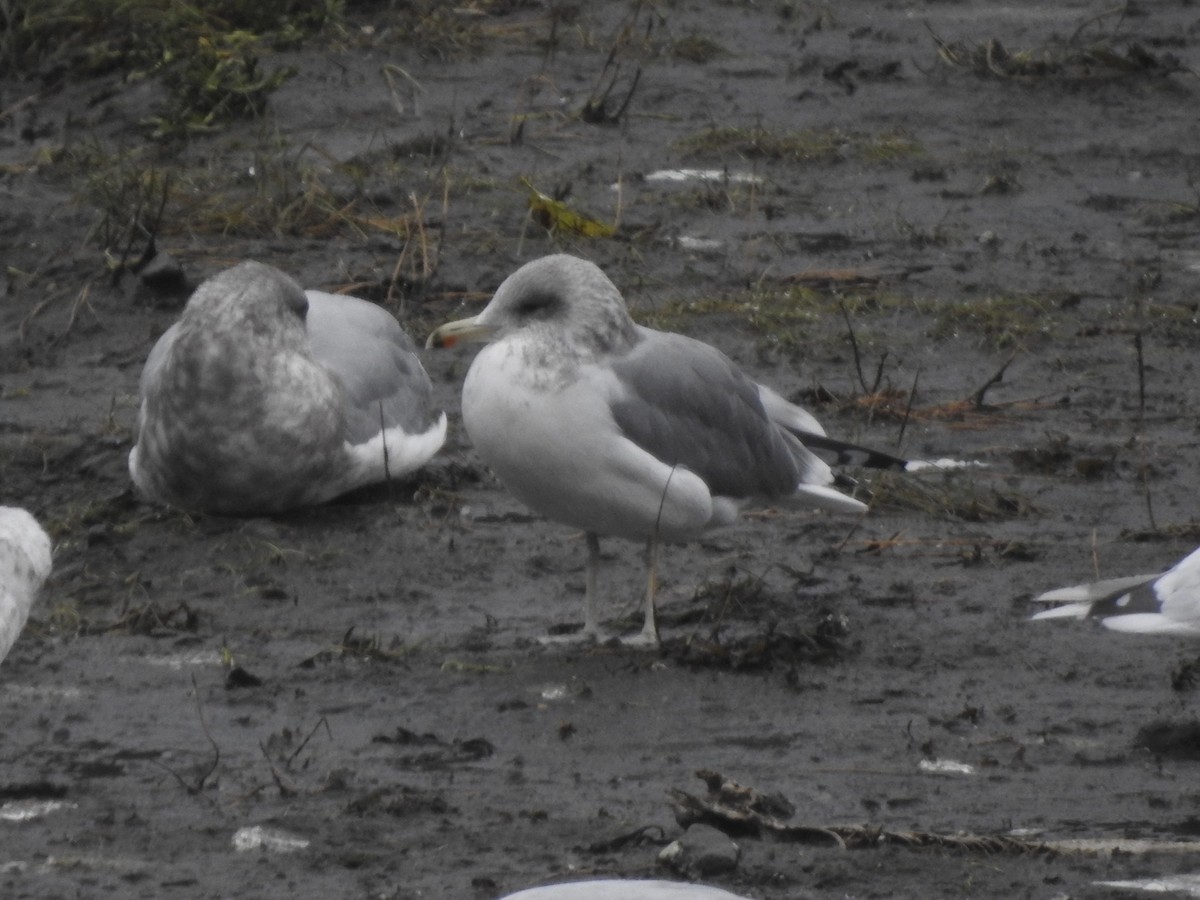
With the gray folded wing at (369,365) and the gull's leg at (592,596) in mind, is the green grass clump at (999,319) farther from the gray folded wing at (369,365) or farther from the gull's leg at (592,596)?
the gull's leg at (592,596)

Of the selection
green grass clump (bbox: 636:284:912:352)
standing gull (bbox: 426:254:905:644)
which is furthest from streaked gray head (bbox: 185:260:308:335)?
green grass clump (bbox: 636:284:912:352)

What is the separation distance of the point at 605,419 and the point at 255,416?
1.57m

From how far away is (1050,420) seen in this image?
7949 millimetres

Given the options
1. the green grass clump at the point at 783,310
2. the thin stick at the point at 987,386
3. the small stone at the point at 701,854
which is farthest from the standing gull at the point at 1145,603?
the green grass clump at the point at 783,310

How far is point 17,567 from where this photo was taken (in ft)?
11.8

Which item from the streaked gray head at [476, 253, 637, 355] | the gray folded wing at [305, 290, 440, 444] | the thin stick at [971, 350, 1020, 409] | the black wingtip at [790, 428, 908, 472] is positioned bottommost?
the thin stick at [971, 350, 1020, 409]

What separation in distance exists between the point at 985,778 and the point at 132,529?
9.75 ft

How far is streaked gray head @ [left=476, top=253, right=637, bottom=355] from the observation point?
5777mm

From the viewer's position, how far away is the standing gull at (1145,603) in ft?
17.5

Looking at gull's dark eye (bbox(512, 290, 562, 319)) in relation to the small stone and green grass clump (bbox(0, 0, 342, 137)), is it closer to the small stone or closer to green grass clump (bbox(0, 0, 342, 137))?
the small stone

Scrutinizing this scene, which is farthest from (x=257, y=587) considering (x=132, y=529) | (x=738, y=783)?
(x=738, y=783)

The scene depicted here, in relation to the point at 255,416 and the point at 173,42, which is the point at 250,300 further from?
the point at 173,42

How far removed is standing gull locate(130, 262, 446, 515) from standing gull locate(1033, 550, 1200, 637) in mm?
2295

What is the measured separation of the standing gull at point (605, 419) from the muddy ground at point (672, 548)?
0.31 meters
